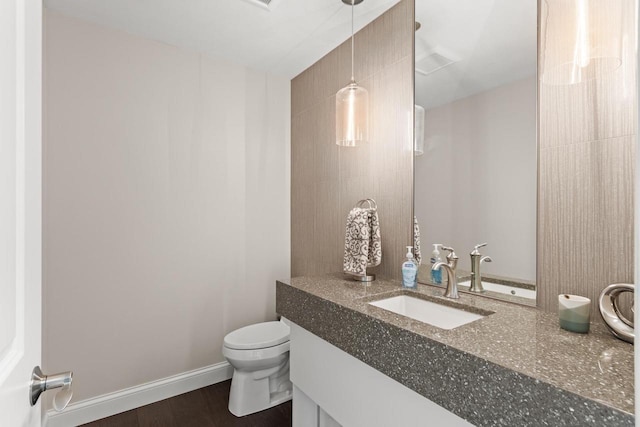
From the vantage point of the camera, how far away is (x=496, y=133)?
4.73 ft

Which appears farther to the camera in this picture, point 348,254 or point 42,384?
point 348,254

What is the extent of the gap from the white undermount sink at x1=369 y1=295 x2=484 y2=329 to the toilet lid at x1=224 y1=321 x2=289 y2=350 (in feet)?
2.81

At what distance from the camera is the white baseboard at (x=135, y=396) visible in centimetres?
191

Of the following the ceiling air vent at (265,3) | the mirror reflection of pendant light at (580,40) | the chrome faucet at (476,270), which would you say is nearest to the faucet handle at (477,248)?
the chrome faucet at (476,270)

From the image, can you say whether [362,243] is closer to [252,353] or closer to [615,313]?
[252,353]

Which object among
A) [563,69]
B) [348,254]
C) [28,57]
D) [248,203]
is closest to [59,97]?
[248,203]

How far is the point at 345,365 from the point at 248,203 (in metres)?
1.52

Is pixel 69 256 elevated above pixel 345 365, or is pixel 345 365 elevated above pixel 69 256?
pixel 69 256

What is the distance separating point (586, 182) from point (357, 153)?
3.97 feet

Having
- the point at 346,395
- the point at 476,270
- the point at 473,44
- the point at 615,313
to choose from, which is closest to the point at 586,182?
the point at 615,313

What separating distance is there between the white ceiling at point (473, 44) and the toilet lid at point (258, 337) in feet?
5.30

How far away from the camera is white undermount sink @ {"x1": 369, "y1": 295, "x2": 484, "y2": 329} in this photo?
53.0 inches

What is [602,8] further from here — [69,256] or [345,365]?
[69,256]

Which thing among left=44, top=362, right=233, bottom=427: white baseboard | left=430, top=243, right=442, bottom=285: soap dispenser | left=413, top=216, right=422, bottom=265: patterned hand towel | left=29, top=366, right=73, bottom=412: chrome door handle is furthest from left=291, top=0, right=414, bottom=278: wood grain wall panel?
left=29, top=366, right=73, bottom=412: chrome door handle
